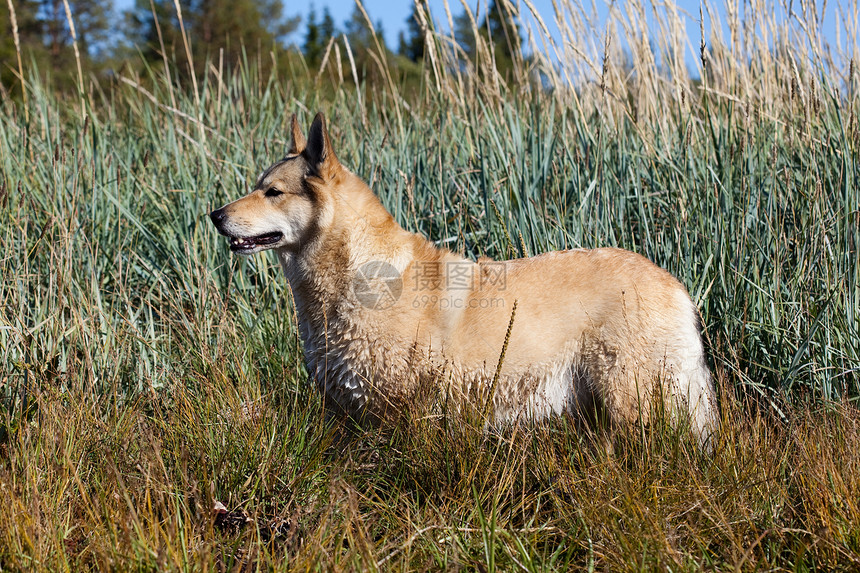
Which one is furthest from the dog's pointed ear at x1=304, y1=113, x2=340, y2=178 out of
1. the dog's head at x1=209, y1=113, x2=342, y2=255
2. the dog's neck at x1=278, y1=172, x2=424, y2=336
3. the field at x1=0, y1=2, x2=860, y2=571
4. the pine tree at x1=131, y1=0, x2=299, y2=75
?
the pine tree at x1=131, y1=0, x2=299, y2=75

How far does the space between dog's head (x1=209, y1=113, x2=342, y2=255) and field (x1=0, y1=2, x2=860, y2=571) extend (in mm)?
472

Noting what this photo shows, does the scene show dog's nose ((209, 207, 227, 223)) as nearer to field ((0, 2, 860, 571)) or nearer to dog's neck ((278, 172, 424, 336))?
dog's neck ((278, 172, 424, 336))

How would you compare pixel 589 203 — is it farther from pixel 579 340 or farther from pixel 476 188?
pixel 579 340

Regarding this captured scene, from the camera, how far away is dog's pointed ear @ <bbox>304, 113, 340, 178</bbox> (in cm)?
298

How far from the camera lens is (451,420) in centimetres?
248

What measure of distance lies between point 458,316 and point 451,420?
55 cm

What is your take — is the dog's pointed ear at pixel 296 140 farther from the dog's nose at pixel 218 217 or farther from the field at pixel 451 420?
the field at pixel 451 420

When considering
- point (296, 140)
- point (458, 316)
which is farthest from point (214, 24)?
point (458, 316)

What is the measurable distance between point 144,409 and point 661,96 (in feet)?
11.7

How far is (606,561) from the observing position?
2.06 m

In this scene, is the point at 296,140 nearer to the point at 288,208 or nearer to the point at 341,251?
the point at 288,208

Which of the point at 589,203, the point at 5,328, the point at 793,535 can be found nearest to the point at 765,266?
the point at 589,203

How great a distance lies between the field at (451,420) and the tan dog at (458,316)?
0.18 meters

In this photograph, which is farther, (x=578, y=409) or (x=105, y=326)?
(x=105, y=326)
